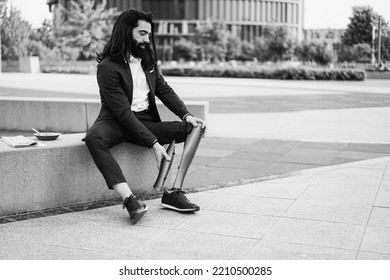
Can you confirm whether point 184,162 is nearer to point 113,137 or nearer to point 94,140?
point 113,137

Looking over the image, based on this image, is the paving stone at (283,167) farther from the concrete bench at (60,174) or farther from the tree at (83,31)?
the tree at (83,31)

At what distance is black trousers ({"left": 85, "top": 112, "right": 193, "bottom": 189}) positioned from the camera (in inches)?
201

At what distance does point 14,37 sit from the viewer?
4250cm

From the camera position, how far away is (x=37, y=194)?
213 inches

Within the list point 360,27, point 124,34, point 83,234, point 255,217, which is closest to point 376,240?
point 255,217

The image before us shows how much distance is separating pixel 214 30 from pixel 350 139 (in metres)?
67.4

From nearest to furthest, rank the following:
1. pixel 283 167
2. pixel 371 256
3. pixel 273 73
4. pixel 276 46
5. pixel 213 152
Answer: pixel 371 256 → pixel 283 167 → pixel 213 152 → pixel 273 73 → pixel 276 46

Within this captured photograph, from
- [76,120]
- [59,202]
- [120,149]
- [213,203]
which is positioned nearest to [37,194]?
[59,202]

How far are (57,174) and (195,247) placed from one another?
1.80 metres

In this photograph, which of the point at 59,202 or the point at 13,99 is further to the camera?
the point at 13,99

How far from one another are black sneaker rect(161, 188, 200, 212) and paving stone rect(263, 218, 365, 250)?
808 millimetres

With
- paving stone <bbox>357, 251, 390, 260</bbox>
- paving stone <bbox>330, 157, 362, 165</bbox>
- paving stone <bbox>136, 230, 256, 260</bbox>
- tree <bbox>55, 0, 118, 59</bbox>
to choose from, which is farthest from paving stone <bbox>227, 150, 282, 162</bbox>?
tree <bbox>55, 0, 118, 59</bbox>
